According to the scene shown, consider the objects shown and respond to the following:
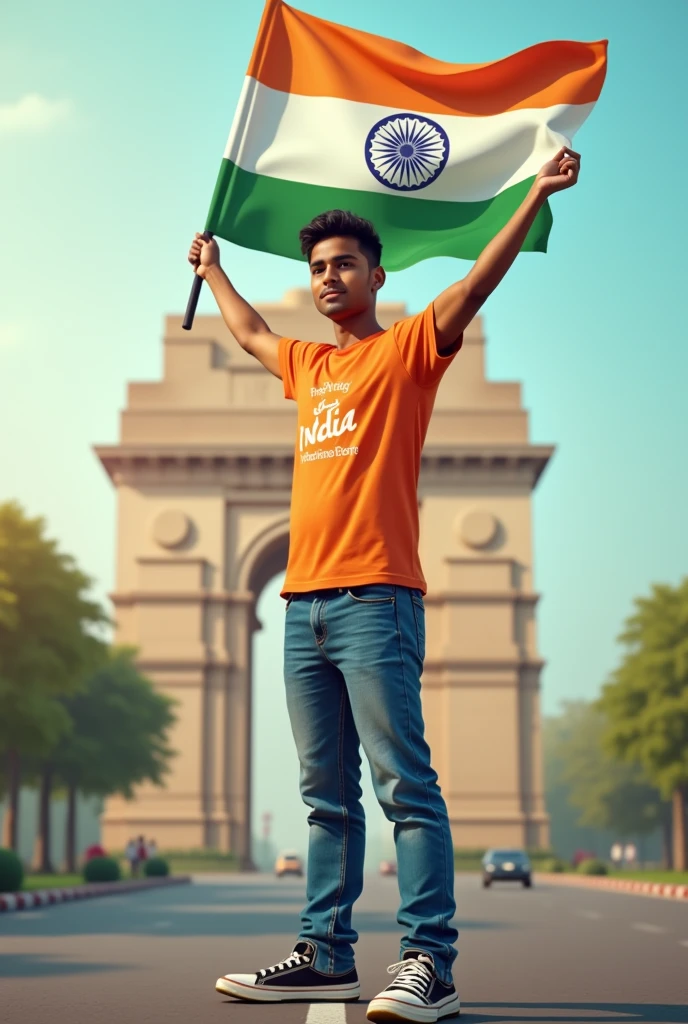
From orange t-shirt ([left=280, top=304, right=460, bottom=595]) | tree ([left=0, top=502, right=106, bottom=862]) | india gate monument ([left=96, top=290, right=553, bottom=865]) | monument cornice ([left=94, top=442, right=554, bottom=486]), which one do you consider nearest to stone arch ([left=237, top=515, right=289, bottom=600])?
india gate monument ([left=96, top=290, right=553, bottom=865])

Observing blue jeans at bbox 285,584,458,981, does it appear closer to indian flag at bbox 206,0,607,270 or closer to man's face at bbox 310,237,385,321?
man's face at bbox 310,237,385,321

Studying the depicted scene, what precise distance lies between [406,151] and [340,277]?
60.7 inches

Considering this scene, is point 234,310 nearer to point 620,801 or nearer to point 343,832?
point 343,832

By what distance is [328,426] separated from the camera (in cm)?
546

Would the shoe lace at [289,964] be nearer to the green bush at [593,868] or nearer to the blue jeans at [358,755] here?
the blue jeans at [358,755]

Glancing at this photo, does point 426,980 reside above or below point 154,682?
below

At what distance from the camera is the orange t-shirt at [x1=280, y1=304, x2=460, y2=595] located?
17.3 ft

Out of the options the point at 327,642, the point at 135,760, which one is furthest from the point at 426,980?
the point at 135,760

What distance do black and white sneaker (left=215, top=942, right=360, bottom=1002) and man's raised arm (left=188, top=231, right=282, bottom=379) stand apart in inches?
82.7

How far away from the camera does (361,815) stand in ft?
17.9

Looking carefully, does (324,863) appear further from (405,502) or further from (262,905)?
(262,905)

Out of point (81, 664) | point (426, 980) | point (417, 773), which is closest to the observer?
point (426, 980)

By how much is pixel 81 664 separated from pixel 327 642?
84.0 ft

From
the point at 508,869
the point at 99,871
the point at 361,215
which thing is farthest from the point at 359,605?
the point at 508,869
